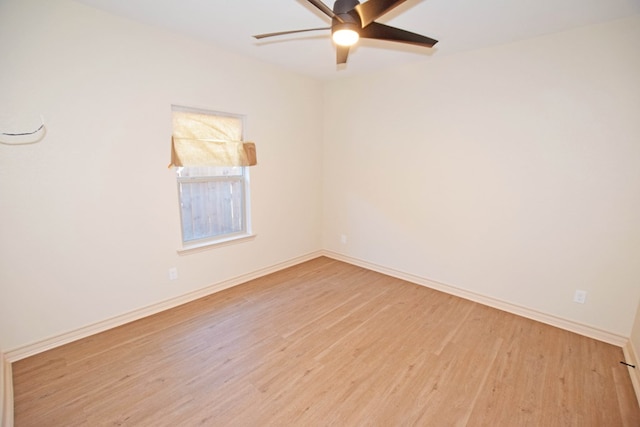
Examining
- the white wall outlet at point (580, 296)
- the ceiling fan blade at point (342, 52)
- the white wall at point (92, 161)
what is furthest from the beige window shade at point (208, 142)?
the white wall outlet at point (580, 296)

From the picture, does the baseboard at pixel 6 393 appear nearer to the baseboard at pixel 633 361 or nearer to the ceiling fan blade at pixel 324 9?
the ceiling fan blade at pixel 324 9

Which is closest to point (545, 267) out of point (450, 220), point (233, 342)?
point (450, 220)

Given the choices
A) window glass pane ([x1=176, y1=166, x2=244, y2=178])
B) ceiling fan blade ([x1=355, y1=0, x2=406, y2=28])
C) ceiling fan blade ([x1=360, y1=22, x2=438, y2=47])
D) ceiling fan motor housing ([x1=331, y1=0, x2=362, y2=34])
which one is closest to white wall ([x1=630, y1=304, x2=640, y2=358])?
ceiling fan blade ([x1=360, y1=22, x2=438, y2=47])

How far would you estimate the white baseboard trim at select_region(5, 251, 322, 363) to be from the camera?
2086 millimetres

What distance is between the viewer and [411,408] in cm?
171

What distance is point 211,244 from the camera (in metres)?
3.05

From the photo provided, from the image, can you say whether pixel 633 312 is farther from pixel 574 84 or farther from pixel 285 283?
pixel 285 283

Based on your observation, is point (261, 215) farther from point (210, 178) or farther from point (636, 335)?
point (636, 335)

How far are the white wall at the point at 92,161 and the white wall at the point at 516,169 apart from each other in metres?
1.88

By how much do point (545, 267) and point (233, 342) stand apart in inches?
112

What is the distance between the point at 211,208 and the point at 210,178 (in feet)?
1.11

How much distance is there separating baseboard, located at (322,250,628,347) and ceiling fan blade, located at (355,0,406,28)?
2.80 metres

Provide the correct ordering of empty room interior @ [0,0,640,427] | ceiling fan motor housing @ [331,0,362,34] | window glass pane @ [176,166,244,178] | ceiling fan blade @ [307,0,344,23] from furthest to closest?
window glass pane @ [176,166,244,178] < empty room interior @ [0,0,640,427] < ceiling fan motor housing @ [331,0,362,34] < ceiling fan blade @ [307,0,344,23]

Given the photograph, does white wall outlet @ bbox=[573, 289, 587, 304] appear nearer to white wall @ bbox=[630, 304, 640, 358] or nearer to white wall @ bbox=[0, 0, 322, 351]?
white wall @ bbox=[630, 304, 640, 358]
